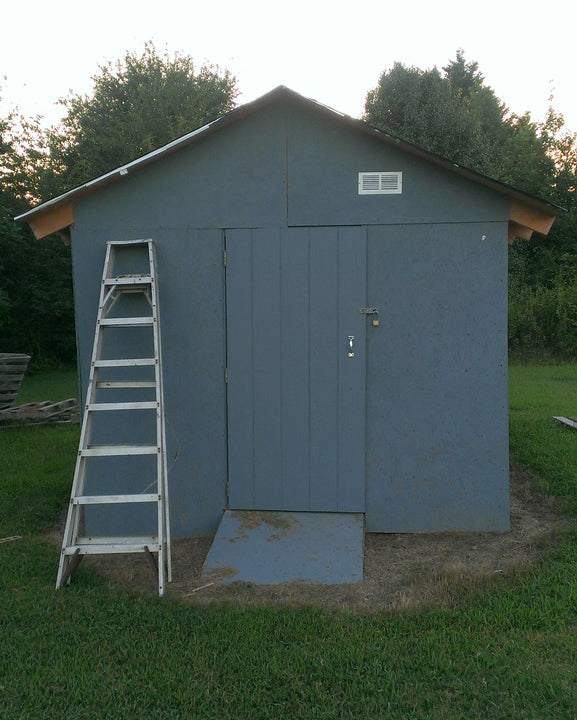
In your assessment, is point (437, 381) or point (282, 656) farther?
point (437, 381)

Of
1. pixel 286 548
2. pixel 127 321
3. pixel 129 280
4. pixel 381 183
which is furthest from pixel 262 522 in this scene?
pixel 381 183

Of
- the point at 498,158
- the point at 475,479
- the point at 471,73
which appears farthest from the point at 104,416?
the point at 471,73

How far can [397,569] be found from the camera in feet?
16.5

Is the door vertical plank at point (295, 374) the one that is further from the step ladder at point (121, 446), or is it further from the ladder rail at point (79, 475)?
the ladder rail at point (79, 475)

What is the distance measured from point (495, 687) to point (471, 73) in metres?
38.2

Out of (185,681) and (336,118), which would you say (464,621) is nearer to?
(185,681)

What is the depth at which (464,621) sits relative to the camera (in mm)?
4094

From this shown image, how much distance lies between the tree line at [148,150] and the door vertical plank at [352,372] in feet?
47.4

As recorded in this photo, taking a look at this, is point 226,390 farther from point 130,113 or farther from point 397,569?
point 130,113

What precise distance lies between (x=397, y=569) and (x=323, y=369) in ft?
5.44

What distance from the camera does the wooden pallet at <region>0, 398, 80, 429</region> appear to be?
11.1 m

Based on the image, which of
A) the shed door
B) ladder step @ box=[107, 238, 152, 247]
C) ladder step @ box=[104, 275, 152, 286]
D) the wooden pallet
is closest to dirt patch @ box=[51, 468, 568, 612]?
the shed door

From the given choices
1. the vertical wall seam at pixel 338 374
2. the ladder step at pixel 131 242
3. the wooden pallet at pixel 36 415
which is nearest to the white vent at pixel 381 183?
the vertical wall seam at pixel 338 374

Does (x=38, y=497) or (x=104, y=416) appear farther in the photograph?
(x=38, y=497)
